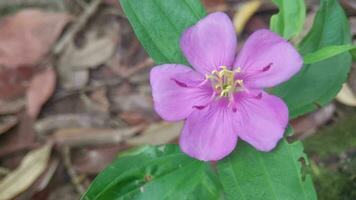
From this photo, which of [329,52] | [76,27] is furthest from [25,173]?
[329,52]

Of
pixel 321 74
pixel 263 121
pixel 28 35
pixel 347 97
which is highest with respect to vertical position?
pixel 263 121

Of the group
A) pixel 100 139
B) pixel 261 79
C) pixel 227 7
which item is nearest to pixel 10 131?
pixel 100 139

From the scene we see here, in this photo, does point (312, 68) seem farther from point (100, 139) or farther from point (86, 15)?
point (86, 15)

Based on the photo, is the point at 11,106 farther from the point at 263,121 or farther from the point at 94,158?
the point at 263,121

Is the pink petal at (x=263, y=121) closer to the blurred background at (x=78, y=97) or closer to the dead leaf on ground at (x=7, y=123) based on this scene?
the blurred background at (x=78, y=97)

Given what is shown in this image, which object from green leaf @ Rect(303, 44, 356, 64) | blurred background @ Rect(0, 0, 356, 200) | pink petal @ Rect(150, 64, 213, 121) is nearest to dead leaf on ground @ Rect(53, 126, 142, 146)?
blurred background @ Rect(0, 0, 356, 200)

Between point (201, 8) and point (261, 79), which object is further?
point (201, 8)
